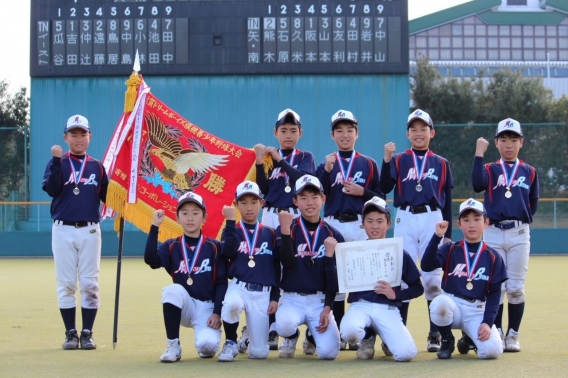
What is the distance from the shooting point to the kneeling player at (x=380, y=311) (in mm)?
6016

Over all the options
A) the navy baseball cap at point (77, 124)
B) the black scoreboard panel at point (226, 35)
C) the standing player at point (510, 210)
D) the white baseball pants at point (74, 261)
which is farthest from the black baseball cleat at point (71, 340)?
the black scoreboard panel at point (226, 35)

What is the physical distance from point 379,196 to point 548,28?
56.1 meters

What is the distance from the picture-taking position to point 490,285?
6.24 m

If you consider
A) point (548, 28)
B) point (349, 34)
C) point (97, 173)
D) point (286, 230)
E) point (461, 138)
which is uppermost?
point (548, 28)

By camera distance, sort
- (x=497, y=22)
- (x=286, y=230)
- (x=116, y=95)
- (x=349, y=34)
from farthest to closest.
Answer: (x=497, y=22) < (x=116, y=95) < (x=349, y=34) < (x=286, y=230)

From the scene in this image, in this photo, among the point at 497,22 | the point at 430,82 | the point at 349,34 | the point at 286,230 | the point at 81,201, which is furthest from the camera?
the point at 497,22

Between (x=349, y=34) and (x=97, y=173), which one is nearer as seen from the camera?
(x=97, y=173)

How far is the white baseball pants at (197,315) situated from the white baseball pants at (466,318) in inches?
62.6

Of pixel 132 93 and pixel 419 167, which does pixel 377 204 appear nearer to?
pixel 419 167

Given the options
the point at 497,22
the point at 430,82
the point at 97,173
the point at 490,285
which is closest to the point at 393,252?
the point at 490,285

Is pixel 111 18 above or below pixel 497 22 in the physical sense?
below

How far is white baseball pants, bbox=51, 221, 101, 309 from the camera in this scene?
696 cm

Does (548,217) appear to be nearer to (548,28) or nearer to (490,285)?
(490,285)

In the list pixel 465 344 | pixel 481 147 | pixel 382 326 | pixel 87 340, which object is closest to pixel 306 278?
pixel 382 326
